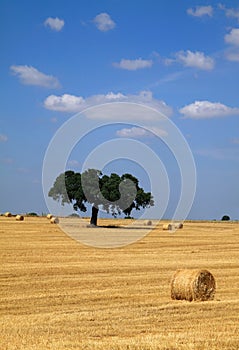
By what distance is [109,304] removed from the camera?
15.1 metres

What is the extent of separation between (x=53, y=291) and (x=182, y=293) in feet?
11.3

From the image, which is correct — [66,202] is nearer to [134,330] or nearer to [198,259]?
[198,259]

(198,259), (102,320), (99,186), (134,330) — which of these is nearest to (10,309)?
(102,320)

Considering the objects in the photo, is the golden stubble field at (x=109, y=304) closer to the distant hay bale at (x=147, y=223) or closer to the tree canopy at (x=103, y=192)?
the tree canopy at (x=103, y=192)

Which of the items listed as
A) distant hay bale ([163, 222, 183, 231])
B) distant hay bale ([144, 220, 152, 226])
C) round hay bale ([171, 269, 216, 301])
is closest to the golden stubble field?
round hay bale ([171, 269, 216, 301])

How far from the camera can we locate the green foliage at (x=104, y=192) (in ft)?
196

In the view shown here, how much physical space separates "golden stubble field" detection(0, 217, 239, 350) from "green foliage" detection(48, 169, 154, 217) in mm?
29589

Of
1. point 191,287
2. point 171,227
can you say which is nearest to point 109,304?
point 191,287

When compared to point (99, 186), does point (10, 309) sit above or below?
below

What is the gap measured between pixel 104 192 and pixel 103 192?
10 centimetres

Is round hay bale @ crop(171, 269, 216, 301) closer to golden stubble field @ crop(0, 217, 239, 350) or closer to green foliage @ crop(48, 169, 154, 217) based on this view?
golden stubble field @ crop(0, 217, 239, 350)

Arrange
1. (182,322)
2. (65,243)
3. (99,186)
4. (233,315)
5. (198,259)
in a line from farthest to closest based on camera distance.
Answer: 1. (99,186)
2. (65,243)
3. (198,259)
4. (233,315)
5. (182,322)

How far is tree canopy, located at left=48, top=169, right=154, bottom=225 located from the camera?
196 feet

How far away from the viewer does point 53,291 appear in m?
17.3
